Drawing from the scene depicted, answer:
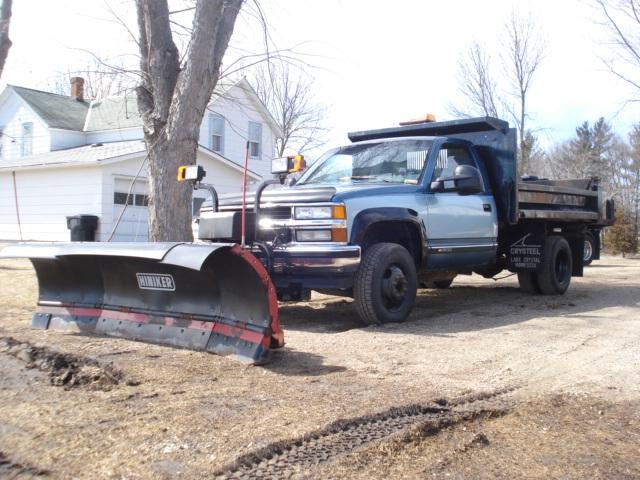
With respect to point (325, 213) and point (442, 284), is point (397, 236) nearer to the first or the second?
point (325, 213)

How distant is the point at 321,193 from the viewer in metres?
6.32

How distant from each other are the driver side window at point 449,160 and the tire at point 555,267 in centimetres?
204

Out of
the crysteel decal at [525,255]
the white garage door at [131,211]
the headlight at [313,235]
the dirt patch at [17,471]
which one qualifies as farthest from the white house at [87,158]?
the dirt patch at [17,471]

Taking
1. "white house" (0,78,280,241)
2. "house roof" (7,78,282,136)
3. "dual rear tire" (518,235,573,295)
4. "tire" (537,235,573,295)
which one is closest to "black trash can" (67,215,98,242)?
"white house" (0,78,280,241)

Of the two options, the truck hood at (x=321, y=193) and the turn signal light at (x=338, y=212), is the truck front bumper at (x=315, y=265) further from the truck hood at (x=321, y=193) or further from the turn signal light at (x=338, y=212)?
the truck hood at (x=321, y=193)

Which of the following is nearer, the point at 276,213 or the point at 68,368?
the point at 68,368

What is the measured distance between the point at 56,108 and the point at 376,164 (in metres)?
21.2

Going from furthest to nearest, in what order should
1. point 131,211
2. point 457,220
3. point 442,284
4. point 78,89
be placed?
point 78,89 < point 131,211 < point 442,284 < point 457,220

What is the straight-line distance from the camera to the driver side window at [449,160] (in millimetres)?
7641

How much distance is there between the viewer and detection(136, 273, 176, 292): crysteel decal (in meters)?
5.58

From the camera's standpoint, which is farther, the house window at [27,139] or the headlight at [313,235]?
the house window at [27,139]

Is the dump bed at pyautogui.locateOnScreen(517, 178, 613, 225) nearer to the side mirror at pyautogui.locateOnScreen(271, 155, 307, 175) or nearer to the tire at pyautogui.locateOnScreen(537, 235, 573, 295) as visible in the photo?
the tire at pyautogui.locateOnScreen(537, 235, 573, 295)

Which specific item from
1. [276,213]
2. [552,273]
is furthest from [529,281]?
[276,213]

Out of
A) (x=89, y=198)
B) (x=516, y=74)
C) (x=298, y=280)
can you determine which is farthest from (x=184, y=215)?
(x=516, y=74)
